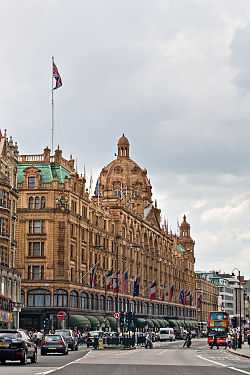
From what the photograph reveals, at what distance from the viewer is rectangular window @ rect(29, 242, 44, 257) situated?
107812 mm

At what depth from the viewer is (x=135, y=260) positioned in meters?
148

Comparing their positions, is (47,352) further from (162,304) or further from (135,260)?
(162,304)

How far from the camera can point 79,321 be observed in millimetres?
108438

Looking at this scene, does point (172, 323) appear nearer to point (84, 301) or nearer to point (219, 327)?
point (84, 301)

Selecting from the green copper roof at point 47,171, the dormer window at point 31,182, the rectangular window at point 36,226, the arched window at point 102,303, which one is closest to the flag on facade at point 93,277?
the rectangular window at point 36,226

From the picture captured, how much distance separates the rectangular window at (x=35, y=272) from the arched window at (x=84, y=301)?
8.84 metres

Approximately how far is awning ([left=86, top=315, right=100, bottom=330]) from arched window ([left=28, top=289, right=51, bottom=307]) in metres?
9.49

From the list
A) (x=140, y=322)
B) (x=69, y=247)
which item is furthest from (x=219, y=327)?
(x=140, y=322)

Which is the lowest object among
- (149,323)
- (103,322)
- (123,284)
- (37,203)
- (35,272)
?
(149,323)

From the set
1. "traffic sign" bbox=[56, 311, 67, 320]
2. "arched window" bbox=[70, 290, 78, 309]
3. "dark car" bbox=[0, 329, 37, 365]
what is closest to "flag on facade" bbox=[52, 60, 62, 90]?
"traffic sign" bbox=[56, 311, 67, 320]

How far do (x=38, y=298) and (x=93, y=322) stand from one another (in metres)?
12.3

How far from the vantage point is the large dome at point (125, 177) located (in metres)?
173

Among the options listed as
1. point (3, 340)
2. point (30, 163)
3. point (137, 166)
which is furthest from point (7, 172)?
point (137, 166)

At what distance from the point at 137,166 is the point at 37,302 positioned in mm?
78618
